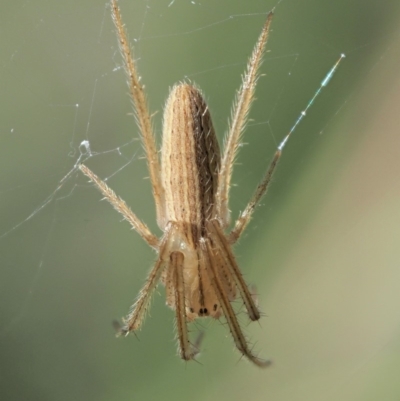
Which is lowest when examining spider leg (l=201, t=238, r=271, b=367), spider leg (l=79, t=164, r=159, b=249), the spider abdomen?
spider leg (l=201, t=238, r=271, b=367)

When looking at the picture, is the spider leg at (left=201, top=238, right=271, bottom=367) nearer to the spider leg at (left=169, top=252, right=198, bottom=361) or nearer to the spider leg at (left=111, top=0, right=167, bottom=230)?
the spider leg at (left=169, top=252, right=198, bottom=361)

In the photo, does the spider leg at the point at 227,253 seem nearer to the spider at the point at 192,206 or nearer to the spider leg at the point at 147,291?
the spider at the point at 192,206

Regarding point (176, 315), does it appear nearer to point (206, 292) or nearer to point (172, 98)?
point (206, 292)

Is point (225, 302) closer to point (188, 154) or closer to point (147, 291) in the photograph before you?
point (147, 291)

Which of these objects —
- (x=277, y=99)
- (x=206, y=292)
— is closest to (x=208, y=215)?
(x=206, y=292)

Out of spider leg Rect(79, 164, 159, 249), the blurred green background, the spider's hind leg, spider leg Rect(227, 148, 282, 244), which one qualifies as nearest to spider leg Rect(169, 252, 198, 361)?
the spider's hind leg

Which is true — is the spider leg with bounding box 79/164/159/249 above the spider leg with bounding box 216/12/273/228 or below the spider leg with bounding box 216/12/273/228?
below

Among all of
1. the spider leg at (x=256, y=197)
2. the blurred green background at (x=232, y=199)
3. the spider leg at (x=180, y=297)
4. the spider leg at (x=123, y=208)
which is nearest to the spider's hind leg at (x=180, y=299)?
the spider leg at (x=180, y=297)

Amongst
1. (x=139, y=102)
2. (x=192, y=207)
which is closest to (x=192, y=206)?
(x=192, y=207)
